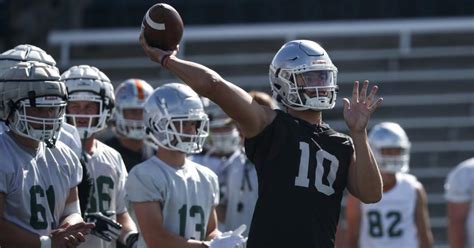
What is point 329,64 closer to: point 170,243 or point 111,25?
point 170,243

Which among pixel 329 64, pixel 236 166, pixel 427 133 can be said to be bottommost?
pixel 427 133

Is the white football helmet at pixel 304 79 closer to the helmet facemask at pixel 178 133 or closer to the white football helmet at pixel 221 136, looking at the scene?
the helmet facemask at pixel 178 133

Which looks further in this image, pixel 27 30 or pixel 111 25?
pixel 111 25

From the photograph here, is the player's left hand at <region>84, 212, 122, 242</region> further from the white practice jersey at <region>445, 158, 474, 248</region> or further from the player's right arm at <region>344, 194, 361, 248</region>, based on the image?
the player's right arm at <region>344, 194, 361, 248</region>

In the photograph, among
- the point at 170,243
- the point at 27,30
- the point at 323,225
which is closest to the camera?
the point at 323,225

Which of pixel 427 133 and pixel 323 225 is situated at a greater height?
pixel 323 225

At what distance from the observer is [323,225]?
17.2 feet

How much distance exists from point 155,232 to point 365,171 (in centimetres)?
115

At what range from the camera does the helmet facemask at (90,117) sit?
6473 millimetres

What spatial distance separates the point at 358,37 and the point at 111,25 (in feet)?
8.26

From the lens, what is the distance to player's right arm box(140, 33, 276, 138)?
5008 mm

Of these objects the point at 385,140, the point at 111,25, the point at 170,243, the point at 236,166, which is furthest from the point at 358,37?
the point at 170,243

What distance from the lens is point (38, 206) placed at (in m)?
5.39

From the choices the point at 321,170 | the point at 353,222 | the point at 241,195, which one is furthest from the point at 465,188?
the point at 321,170
